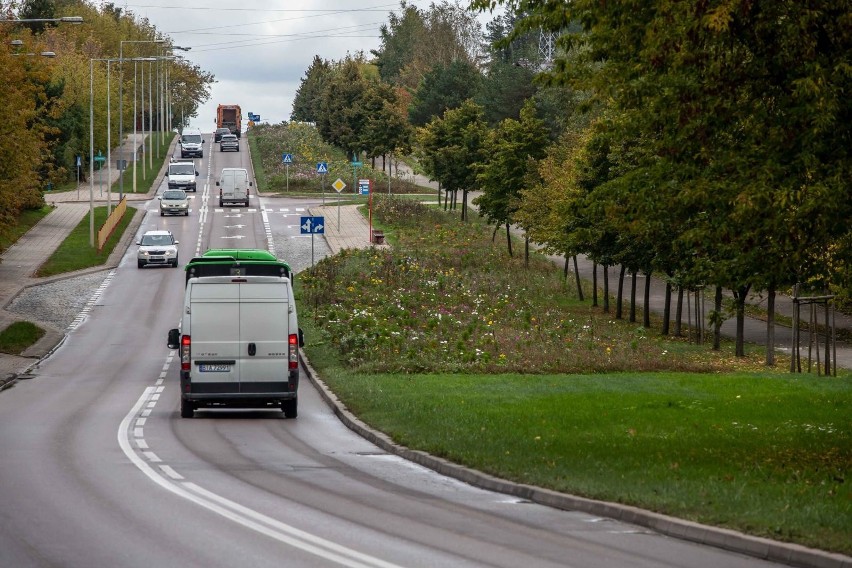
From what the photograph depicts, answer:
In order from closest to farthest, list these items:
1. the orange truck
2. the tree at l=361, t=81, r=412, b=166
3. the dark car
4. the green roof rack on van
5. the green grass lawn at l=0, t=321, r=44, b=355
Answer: the green roof rack on van
the green grass lawn at l=0, t=321, r=44, b=355
the tree at l=361, t=81, r=412, b=166
the dark car
the orange truck

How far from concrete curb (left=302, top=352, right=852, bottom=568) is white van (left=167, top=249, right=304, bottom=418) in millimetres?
4901

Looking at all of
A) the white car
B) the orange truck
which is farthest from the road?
Result: the orange truck

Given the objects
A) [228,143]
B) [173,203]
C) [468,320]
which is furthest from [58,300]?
[228,143]

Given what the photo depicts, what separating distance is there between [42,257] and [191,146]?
62.4 meters

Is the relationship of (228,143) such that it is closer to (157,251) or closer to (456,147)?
(456,147)

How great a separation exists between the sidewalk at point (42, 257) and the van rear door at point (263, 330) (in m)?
10.4

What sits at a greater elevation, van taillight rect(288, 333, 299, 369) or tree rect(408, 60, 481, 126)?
tree rect(408, 60, 481, 126)

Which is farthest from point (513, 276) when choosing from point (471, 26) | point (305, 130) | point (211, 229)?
point (471, 26)

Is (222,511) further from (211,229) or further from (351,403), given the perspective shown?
(211,229)

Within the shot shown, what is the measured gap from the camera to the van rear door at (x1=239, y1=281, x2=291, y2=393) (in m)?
24.3

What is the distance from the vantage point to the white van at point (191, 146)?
125 meters

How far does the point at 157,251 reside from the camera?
6212 centimetres

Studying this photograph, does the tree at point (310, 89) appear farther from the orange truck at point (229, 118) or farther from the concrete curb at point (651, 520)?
the concrete curb at point (651, 520)

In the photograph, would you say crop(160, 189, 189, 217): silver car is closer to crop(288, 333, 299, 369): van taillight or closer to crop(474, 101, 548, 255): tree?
crop(474, 101, 548, 255): tree
